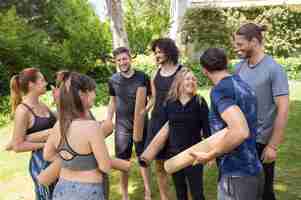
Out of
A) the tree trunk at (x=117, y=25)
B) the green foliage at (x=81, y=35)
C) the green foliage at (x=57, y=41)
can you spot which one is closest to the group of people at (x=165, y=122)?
the tree trunk at (x=117, y=25)

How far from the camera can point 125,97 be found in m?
4.57

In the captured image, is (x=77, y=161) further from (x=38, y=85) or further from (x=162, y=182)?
(x=162, y=182)

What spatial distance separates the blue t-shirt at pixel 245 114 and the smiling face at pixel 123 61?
1846mm

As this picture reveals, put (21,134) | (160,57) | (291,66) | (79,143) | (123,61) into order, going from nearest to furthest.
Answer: (79,143)
(21,134)
(160,57)
(123,61)
(291,66)

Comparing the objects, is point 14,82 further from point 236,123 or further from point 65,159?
point 236,123

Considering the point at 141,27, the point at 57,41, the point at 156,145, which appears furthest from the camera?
the point at 141,27

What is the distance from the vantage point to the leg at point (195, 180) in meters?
3.74

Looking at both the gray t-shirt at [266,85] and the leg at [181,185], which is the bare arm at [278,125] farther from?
the leg at [181,185]

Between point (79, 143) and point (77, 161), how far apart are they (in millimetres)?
137

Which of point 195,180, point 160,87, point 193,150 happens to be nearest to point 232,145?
point 193,150

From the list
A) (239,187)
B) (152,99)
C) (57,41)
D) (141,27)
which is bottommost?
(239,187)

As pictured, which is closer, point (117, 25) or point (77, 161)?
point (77, 161)

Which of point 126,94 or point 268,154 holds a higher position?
point 126,94

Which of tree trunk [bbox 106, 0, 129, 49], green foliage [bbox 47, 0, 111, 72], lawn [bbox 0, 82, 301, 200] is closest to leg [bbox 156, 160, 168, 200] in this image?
lawn [bbox 0, 82, 301, 200]
